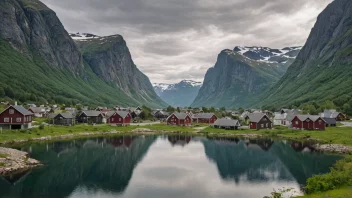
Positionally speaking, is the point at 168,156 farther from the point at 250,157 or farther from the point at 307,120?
the point at 307,120

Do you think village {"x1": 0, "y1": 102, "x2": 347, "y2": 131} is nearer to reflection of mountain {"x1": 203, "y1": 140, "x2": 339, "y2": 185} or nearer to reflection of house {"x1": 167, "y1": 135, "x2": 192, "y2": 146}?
reflection of house {"x1": 167, "y1": 135, "x2": 192, "y2": 146}

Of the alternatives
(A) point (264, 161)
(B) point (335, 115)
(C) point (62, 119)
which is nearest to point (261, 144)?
(A) point (264, 161)

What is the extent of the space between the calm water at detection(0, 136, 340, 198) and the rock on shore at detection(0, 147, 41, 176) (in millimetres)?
2413

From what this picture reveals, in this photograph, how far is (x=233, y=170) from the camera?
56.2m

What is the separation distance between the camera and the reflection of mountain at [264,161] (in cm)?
5131

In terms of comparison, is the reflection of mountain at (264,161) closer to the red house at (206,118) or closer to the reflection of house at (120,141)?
the reflection of house at (120,141)

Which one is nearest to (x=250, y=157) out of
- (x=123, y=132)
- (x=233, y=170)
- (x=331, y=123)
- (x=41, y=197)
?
(x=233, y=170)

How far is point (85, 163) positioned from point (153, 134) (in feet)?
164

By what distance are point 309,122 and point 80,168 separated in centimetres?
8130

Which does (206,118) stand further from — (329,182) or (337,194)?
(337,194)

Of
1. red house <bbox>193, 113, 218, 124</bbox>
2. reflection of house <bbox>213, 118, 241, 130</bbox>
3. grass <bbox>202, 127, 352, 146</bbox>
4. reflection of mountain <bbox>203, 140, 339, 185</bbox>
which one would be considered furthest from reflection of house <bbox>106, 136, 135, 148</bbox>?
red house <bbox>193, 113, 218, 124</bbox>

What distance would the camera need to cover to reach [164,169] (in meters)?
55.8

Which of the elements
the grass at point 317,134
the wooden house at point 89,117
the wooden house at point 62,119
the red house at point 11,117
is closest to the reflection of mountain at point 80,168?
the red house at point 11,117

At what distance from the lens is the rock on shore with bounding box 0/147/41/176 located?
48000 millimetres
